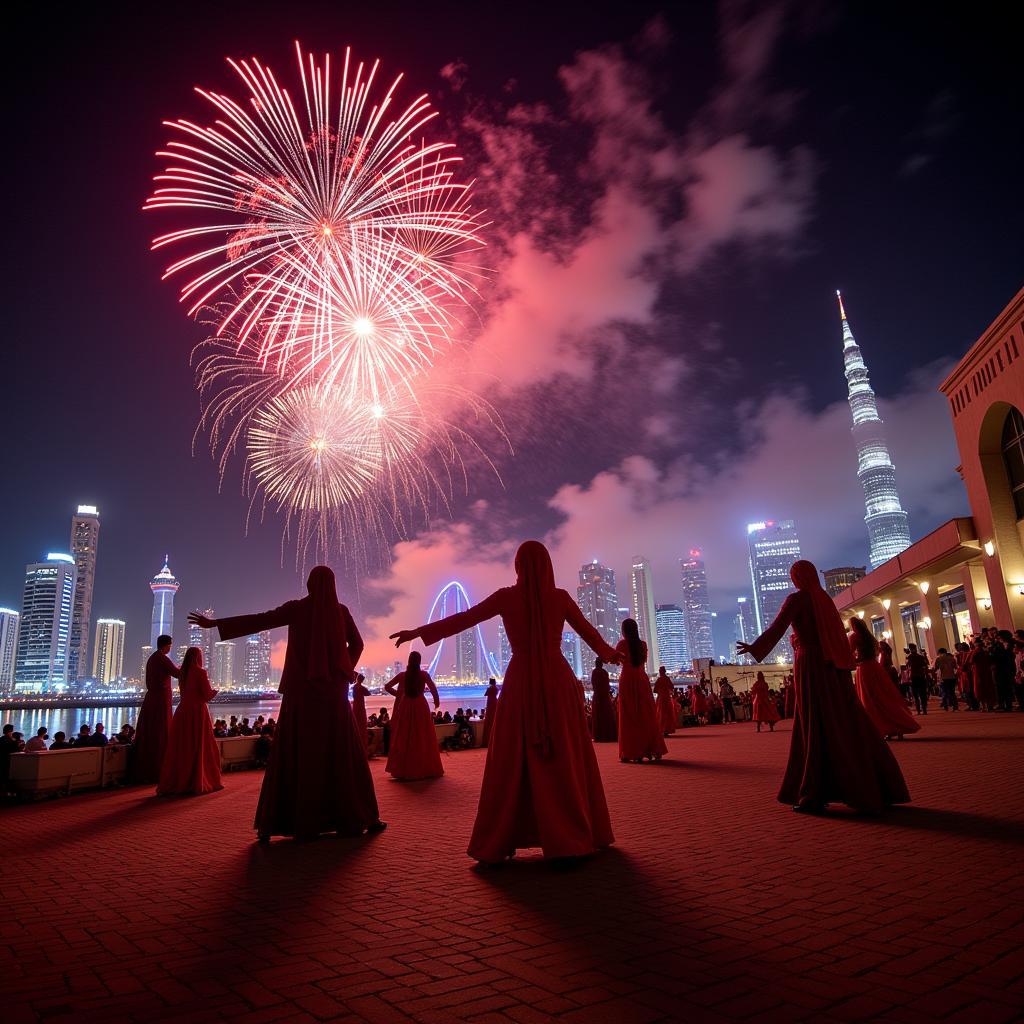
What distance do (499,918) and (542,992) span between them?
103 centimetres

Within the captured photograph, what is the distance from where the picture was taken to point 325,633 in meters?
6.69

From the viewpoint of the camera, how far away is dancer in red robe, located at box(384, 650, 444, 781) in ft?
37.1

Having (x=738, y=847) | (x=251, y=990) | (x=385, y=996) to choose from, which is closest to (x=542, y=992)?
(x=385, y=996)

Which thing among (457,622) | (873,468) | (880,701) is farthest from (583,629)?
(873,468)

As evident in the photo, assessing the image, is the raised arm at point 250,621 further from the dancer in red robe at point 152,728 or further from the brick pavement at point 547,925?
the dancer in red robe at point 152,728

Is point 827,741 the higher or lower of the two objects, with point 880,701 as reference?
lower

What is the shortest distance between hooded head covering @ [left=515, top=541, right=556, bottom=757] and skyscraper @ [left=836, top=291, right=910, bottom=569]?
18406 centimetres

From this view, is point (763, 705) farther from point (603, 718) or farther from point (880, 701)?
point (880, 701)

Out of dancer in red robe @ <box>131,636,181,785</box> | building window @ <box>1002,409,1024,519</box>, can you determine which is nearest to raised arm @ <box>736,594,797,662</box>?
dancer in red robe @ <box>131,636,181,785</box>

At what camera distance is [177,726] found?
1023cm

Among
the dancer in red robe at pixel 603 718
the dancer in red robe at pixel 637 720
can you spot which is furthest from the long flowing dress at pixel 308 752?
the dancer in red robe at pixel 603 718

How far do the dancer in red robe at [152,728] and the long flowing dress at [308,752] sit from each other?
6.34m

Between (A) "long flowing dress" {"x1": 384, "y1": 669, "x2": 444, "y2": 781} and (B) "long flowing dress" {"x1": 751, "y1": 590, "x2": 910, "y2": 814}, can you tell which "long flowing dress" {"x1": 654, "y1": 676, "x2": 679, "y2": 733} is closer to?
(A) "long flowing dress" {"x1": 384, "y1": 669, "x2": 444, "y2": 781}

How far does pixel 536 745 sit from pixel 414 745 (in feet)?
22.8
